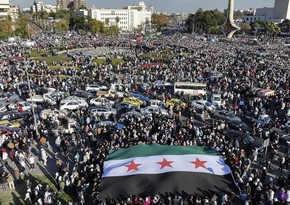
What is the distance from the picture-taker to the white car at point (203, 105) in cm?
2550

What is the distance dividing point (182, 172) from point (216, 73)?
26.1m

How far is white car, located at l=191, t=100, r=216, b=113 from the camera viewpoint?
83.7 ft

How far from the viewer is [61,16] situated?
157m

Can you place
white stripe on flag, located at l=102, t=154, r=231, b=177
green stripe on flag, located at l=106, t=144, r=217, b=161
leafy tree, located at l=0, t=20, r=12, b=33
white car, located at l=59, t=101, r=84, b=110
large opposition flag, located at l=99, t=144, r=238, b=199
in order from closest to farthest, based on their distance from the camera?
large opposition flag, located at l=99, t=144, r=238, b=199 → white stripe on flag, located at l=102, t=154, r=231, b=177 → green stripe on flag, located at l=106, t=144, r=217, b=161 → white car, located at l=59, t=101, r=84, b=110 → leafy tree, located at l=0, t=20, r=12, b=33

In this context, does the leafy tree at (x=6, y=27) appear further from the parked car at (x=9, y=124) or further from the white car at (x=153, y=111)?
the white car at (x=153, y=111)

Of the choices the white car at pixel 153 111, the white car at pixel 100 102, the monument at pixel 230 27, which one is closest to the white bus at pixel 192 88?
the white car at pixel 153 111

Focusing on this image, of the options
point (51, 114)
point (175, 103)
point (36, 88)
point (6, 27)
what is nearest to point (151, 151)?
point (51, 114)

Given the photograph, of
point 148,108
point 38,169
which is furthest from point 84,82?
point 38,169

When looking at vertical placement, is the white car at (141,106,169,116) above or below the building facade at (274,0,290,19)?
below

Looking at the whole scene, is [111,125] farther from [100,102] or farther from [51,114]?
[100,102]

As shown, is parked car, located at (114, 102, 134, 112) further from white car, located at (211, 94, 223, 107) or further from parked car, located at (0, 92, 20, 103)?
parked car, located at (0, 92, 20, 103)

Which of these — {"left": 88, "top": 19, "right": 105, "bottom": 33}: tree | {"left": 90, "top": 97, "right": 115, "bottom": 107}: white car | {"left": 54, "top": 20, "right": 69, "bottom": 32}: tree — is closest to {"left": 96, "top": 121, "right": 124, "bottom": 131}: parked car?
{"left": 90, "top": 97, "right": 115, "bottom": 107}: white car

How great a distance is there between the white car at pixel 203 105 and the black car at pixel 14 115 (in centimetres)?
1363

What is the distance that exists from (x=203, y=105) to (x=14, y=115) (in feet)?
49.8
